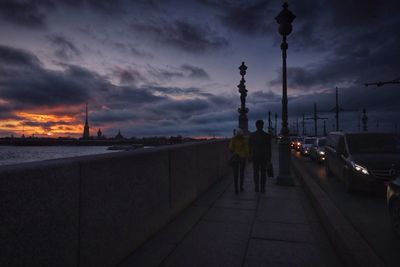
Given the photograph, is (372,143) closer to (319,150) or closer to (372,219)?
(372,219)

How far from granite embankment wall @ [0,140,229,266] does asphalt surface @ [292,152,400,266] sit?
3.11 metres

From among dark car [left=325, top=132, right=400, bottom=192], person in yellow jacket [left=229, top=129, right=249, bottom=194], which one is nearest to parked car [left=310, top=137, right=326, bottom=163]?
dark car [left=325, top=132, right=400, bottom=192]

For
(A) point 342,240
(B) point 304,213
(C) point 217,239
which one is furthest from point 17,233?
(B) point 304,213

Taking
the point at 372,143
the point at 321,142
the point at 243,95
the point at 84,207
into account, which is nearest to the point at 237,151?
the point at 372,143

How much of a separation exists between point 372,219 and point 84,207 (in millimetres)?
5342

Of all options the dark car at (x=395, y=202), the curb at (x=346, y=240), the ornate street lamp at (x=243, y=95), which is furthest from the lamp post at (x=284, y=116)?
the ornate street lamp at (x=243, y=95)

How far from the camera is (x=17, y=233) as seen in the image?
209cm

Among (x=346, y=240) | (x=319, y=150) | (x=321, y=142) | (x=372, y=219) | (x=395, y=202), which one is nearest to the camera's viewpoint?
(x=346, y=240)

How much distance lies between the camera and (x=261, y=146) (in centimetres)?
823

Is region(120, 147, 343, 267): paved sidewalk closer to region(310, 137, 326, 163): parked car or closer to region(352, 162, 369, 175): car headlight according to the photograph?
region(352, 162, 369, 175): car headlight

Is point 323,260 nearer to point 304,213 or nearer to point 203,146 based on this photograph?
point 304,213

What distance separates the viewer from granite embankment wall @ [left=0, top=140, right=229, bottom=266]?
2.11 metres

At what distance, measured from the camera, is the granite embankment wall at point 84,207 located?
2.11 metres

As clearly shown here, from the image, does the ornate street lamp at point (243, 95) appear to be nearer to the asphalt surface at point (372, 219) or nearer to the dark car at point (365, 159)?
the dark car at point (365, 159)
